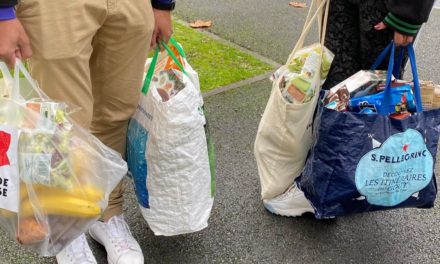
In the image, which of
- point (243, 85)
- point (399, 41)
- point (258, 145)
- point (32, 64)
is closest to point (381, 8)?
point (399, 41)

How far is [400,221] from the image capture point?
7.38ft

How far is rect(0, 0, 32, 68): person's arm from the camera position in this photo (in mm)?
1304

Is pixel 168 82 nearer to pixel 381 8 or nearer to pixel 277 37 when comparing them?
pixel 381 8

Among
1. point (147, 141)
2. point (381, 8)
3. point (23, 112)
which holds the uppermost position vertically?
point (381, 8)

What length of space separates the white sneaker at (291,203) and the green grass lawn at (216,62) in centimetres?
127

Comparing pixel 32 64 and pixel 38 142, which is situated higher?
pixel 32 64

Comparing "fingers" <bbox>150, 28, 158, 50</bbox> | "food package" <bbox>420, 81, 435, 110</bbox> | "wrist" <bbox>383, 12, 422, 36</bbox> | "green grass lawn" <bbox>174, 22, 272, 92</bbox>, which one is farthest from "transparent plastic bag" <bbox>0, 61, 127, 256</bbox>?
"green grass lawn" <bbox>174, 22, 272, 92</bbox>

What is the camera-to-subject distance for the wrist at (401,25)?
5.64ft

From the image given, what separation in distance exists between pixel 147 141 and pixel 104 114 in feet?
0.57

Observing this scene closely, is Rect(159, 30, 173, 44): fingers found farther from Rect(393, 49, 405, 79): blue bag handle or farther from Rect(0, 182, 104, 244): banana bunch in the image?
Rect(393, 49, 405, 79): blue bag handle

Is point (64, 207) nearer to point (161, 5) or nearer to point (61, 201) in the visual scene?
point (61, 201)

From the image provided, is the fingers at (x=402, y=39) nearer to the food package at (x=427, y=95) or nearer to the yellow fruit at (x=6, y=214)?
the food package at (x=427, y=95)

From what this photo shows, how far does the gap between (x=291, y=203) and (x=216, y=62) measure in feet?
5.72

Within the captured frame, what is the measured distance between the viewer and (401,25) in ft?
5.66
